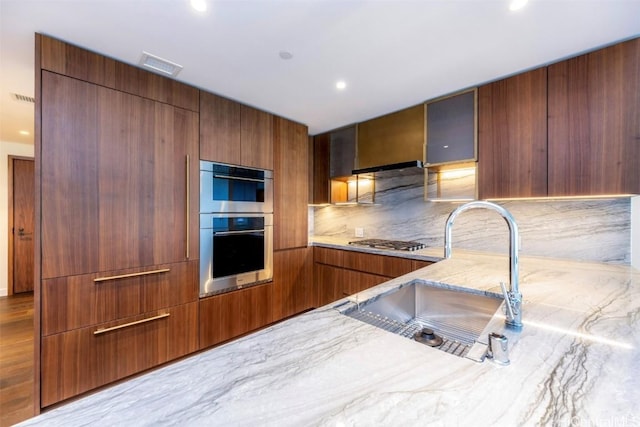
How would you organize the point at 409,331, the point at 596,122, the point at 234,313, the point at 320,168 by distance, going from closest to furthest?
the point at 409,331 → the point at 596,122 → the point at 234,313 → the point at 320,168

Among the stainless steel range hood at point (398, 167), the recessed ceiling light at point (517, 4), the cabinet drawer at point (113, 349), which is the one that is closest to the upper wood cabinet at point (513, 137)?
the stainless steel range hood at point (398, 167)

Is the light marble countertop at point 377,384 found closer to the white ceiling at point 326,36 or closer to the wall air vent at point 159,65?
the white ceiling at point 326,36

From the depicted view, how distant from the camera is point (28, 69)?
1914 millimetres

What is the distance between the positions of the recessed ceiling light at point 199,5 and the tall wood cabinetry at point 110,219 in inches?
34.1

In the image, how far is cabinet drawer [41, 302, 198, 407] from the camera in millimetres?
1545

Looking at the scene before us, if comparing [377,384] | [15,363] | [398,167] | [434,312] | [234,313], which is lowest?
[15,363]

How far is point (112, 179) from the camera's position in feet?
5.70

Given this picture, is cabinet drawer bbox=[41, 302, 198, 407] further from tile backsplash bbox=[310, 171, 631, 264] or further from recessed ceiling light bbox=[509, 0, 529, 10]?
recessed ceiling light bbox=[509, 0, 529, 10]

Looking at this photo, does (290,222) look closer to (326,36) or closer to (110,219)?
(110,219)

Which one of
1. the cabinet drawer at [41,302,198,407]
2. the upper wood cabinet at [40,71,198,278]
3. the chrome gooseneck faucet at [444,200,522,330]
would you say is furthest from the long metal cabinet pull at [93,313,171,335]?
the chrome gooseneck faucet at [444,200,522,330]

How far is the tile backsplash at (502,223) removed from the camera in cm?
181

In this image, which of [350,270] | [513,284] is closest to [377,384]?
[513,284]

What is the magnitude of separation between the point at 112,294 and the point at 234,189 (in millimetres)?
1189

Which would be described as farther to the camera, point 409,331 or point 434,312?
point 434,312
